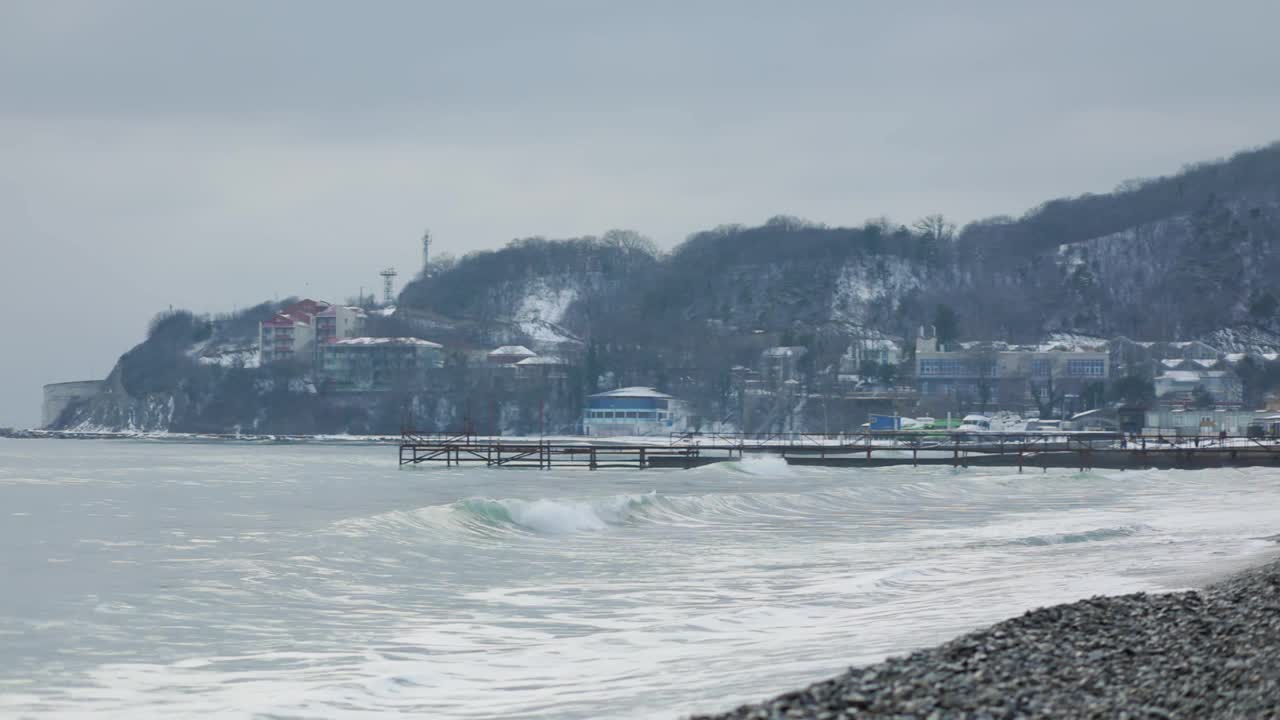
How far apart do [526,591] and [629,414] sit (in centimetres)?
12724

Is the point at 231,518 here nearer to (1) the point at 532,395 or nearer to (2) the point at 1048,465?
(2) the point at 1048,465

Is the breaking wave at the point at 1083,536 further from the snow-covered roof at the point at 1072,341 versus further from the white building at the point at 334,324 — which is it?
the white building at the point at 334,324

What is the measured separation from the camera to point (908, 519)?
A: 3312 centimetres

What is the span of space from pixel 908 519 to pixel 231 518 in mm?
15496

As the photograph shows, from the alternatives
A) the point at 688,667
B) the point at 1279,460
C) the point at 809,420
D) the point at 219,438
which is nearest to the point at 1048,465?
the point at 1279,460

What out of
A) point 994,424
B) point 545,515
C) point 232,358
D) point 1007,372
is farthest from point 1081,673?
point 232,358

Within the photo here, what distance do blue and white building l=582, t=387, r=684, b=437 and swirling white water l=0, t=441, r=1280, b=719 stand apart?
341 feet

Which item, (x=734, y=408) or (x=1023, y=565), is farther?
(x=734, y=408)

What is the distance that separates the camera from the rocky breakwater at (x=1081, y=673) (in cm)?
863

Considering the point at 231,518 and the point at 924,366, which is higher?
the point at 924,366

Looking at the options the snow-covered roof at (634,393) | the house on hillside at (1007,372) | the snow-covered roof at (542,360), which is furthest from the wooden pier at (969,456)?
the snow-covered roof at (542,360)

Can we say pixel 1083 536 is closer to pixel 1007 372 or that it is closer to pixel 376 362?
pixel 1007 372

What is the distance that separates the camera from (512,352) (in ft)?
597

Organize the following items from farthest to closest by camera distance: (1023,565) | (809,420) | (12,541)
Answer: (809,420)
(12,541)
(1023,565)
